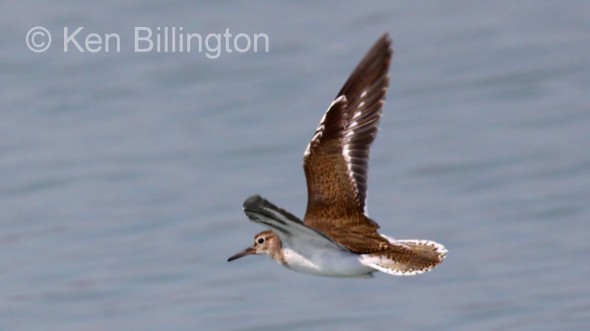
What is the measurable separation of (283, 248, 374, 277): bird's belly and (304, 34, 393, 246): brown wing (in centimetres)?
29


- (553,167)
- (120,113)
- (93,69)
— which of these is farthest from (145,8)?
(553,167)

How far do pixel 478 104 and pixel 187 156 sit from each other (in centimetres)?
296

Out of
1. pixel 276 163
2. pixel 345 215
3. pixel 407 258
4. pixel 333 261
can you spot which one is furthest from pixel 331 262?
pixel 276 163

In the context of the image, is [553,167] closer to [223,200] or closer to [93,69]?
[223,200]

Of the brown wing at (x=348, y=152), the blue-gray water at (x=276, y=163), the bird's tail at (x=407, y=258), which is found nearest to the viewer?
the bird's tail at (x=407, y=258)

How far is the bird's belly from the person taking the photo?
9547 millimetres

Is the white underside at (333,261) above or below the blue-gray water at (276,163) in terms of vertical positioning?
below

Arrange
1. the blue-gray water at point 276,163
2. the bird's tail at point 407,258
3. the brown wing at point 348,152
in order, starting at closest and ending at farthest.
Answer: the bird's tail at point 407,258
the brown wing at point 348,152
the blue-gray water at point 276,163

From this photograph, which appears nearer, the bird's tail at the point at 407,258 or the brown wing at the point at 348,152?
the bird's tail at the point at 407,258

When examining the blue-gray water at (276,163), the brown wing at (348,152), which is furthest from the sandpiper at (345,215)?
the blue-gray water at (276,163)

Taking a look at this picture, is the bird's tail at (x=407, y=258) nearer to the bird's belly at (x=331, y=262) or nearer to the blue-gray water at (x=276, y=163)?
the bird's belly at (x=331, y=262)

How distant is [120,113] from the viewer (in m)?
15.9

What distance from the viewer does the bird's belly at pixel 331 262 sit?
9547 mm

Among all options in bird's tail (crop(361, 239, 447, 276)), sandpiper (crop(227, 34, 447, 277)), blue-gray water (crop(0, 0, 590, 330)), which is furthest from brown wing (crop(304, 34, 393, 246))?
blue-gray water (crop(0, 0, 590, 330))
